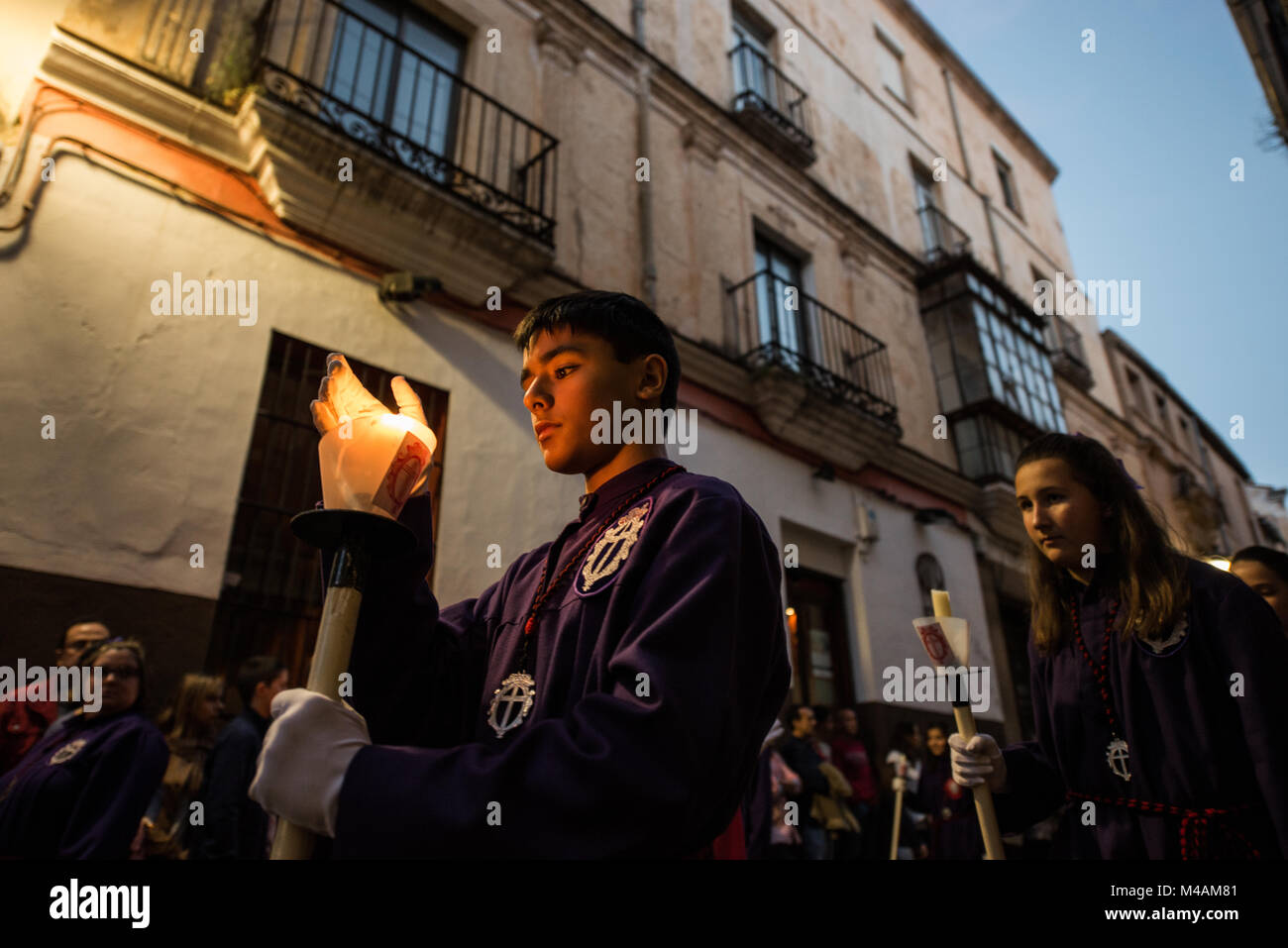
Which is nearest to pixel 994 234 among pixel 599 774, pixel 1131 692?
pixel 1131 692

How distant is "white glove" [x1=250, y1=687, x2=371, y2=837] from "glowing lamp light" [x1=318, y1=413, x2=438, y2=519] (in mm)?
283

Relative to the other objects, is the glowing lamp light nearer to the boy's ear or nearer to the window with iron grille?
the boy's ear

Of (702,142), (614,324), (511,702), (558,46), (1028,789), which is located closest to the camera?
(511,702)

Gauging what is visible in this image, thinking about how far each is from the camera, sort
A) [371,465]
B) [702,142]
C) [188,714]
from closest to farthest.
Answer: [371,465], [188,714], [702,142]

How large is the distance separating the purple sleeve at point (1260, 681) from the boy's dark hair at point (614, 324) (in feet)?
4.38

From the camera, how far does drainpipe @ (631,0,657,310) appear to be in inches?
302

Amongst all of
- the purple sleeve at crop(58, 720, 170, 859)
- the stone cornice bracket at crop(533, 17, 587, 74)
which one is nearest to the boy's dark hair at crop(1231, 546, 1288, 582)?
the purple sleeve at crop(58, 720, 170, 859)

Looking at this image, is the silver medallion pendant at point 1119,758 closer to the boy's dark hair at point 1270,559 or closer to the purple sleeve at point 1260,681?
the purple sleeve at point 1260,681

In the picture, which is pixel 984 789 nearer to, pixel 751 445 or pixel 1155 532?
pixel 1155 532

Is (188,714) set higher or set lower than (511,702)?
higher

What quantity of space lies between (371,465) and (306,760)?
402 mm

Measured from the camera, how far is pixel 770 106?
10.2 metres

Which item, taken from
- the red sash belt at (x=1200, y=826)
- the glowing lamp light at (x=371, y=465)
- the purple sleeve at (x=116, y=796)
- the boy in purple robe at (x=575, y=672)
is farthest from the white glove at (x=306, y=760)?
the purple sleeve at (x=116, y=796)

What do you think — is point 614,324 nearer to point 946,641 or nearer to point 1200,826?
point 946,641
